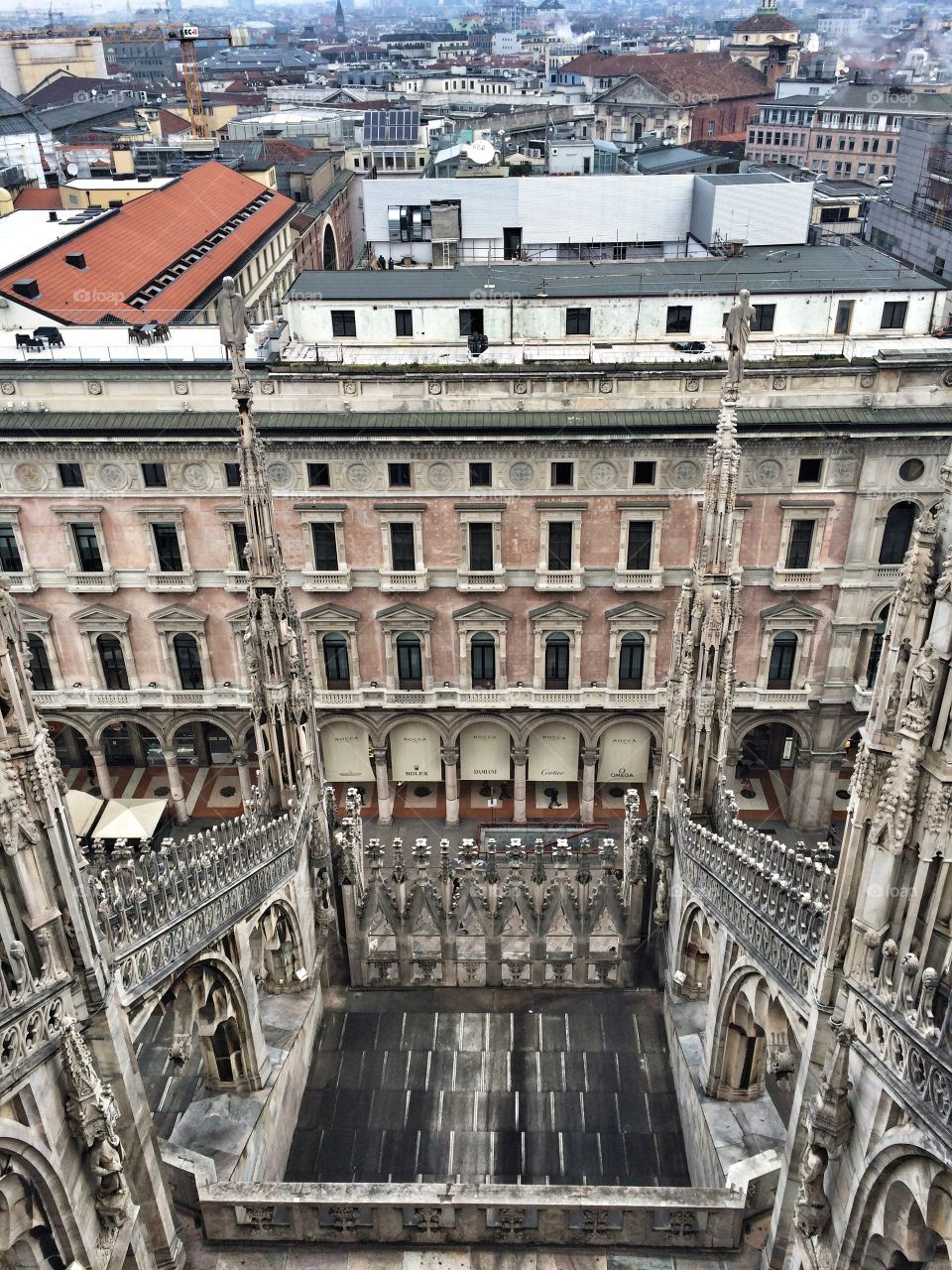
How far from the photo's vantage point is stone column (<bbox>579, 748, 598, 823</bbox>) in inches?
1955

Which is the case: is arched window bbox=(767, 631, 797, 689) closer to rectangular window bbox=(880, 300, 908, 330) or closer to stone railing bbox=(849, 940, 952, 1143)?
rectangular window bbox=(880, 300, 908, 330)

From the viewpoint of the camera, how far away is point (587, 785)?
5028cm

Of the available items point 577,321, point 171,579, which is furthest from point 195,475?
point 577,321

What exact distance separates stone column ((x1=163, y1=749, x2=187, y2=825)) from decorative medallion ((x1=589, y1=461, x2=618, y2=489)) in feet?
80.8

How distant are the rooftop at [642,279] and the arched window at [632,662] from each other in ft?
57.8

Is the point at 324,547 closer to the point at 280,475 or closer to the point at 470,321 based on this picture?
the point at 280,475

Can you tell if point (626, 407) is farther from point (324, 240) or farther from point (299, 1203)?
point (324, 240)

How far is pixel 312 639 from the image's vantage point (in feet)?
157

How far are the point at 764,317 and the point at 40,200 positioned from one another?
8133cm

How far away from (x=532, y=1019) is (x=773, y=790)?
2941cm

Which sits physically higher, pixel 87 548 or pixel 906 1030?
pixel 906 1030

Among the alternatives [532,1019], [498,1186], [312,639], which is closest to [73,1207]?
[498,1186]

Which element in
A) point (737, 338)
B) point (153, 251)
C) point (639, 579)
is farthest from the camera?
point (153, 251)

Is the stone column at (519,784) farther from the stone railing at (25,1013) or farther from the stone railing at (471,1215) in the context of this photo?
the stone railing at (25,1013)
